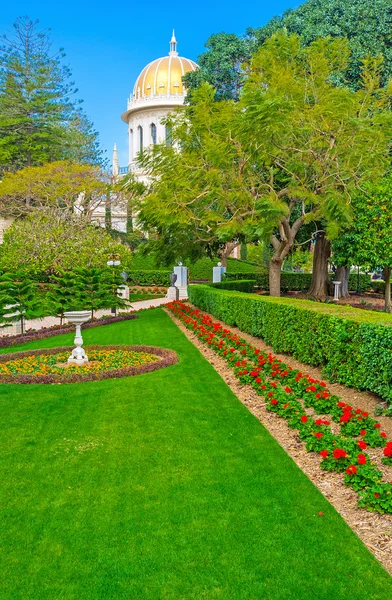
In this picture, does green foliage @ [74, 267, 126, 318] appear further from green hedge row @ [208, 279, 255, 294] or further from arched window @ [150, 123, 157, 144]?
arched window @ [150, 123, 157, 144]

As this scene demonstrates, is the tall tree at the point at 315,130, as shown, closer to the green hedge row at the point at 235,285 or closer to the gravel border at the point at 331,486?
the green hedge row at the point at 235,285

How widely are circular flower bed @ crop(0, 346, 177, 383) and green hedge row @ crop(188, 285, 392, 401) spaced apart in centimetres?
209

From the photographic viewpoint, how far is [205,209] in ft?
53.2

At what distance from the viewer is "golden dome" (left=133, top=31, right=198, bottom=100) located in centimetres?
5925

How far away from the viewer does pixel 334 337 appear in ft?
24.7

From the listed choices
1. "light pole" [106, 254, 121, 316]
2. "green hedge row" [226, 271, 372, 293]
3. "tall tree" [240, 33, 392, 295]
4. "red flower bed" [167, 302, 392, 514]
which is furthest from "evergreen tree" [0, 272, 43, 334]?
"green hedge row" [226, 271, 372, 293]

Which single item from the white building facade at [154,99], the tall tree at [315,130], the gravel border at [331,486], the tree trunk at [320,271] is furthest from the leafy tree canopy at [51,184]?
the white building facade at [154,99]

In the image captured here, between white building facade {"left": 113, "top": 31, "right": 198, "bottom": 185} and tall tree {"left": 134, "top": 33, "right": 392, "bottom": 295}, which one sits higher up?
white building facade {"left": 113, "top": 31, "right": 198, "bottom": 185}

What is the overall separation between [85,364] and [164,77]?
56.8m

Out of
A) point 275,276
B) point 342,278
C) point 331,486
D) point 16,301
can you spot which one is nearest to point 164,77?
point 342,278

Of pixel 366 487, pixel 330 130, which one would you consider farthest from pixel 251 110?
pixel 366 487

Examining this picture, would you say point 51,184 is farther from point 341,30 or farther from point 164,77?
point 164,77

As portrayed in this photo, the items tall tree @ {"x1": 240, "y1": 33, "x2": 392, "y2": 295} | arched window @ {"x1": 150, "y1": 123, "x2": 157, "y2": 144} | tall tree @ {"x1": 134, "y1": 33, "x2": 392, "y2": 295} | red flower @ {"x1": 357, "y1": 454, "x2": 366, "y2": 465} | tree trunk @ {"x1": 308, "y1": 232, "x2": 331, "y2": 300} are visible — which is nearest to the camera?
red flower @ {"x1": 357, "y1": 454, "x2": 366, "y2": 465}

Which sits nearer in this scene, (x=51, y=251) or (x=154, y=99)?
(x=51, y=251)
